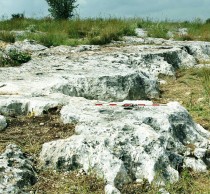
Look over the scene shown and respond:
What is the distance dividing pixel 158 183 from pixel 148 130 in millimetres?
747

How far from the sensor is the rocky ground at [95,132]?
171 inches

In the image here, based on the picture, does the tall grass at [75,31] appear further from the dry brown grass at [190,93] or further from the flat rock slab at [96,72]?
the dry brown grass at [190,93]

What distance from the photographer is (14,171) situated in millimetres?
4188

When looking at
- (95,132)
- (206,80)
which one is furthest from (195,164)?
(206,80)

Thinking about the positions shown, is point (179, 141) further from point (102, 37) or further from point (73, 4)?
point (73, 4)

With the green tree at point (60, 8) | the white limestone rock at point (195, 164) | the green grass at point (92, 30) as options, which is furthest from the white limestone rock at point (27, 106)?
the green tree at point (60, 8)

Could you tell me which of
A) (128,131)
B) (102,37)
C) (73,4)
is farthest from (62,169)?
(73,4)

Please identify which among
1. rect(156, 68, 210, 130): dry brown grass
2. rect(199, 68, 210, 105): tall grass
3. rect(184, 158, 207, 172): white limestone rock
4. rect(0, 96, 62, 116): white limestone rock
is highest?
rect(0, 96, 62, 116): white limestone rock

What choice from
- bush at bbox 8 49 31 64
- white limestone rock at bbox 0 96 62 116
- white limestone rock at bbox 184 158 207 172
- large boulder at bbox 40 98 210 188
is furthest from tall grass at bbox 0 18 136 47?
white limestone rock at bbox 184 158 207 172

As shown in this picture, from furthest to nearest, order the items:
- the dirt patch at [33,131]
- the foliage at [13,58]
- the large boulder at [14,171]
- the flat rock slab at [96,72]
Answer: the foliage at [13,58], the flat rock slab at [96,72], the dirt patch at [33,131], the large boulder at [14,171]

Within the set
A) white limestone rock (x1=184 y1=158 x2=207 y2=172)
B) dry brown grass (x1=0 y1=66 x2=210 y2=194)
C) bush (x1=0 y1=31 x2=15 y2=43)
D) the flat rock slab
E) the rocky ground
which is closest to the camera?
dry brown grass (x1=0 y1=66 x2=210 y2=194)

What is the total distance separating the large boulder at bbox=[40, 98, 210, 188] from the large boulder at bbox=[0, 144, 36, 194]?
10.4 inches

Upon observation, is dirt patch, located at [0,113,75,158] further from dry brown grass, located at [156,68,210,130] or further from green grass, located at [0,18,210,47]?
green grass, located at [0,18,210,47]

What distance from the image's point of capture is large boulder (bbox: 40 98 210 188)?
4.36 meters
